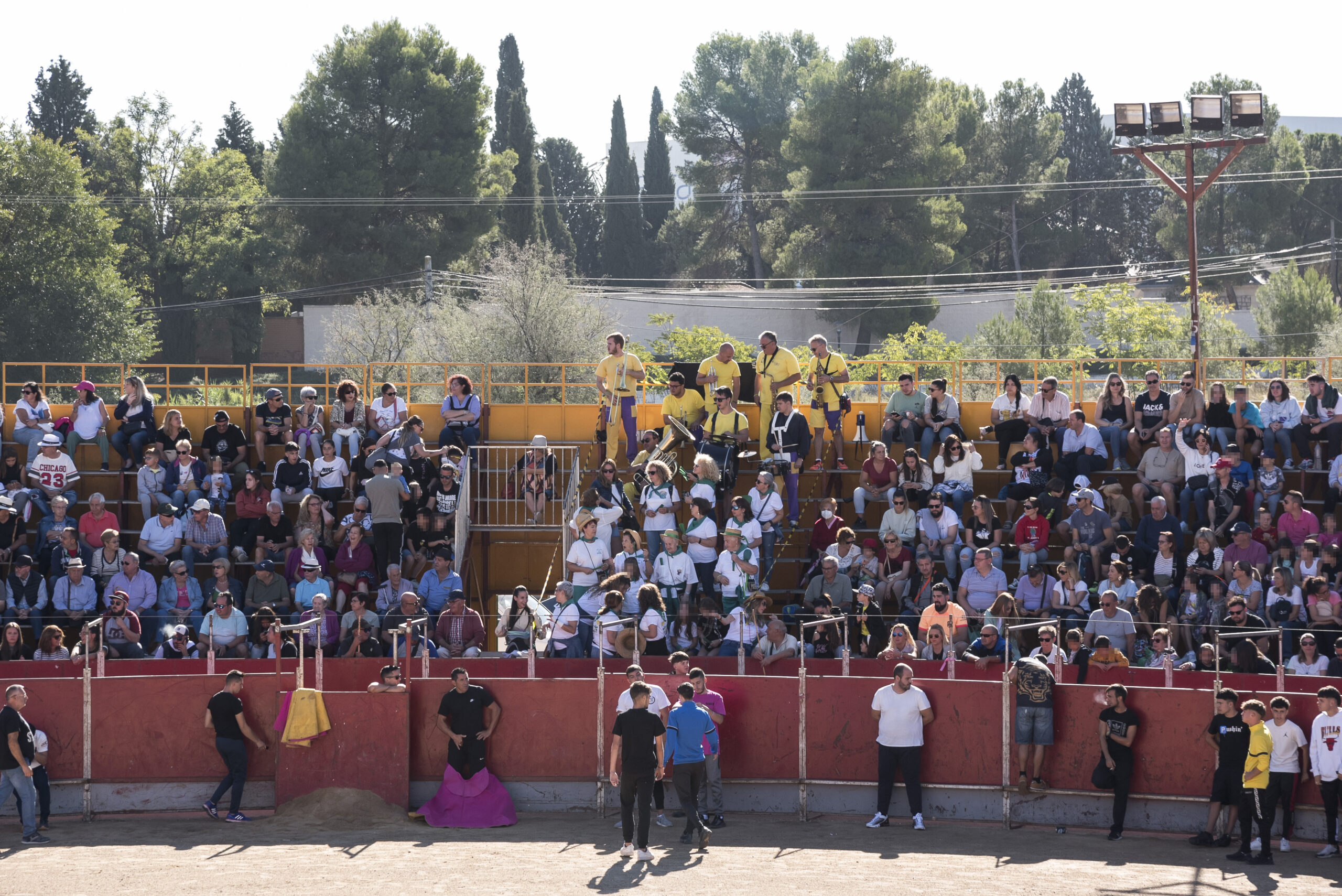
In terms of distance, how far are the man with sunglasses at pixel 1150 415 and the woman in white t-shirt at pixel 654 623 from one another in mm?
7470

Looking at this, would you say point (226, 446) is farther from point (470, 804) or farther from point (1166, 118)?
point (1166, 118)

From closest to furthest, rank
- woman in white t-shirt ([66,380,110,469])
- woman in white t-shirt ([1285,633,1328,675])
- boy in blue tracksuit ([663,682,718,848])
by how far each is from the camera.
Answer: boy in blue tracksuit ([663,682,718,848]) → woman in white t-shirt ([1285,633,1328,675]) → woman in white t-shirt ([66,380,110,469])

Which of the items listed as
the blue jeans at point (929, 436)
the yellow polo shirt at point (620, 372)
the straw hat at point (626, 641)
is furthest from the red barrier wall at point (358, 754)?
the blue jeans at point (929, 436)

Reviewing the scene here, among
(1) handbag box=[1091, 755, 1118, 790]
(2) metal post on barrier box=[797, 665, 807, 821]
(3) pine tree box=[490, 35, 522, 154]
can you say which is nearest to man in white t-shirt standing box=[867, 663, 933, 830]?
(2) metal post on barrier box=[797, 665, 807, 821]

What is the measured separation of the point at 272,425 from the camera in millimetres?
20031

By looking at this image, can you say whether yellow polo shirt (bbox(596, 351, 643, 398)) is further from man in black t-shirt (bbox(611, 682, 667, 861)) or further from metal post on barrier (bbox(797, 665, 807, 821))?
man in black t-shirt (bbox(611, 682, 667, 861))

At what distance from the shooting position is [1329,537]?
1655 cm

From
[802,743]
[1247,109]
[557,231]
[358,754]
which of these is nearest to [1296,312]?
[1247,109]

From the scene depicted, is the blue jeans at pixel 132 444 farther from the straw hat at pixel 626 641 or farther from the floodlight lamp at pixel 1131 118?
the floodlight lamp at pixel 1131 118

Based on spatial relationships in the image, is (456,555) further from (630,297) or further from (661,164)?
(661,164)

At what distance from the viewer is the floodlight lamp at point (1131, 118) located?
25.9 metres

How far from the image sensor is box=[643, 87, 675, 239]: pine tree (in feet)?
261

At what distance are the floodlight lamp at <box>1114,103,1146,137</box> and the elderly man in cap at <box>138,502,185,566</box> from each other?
17.6 metres

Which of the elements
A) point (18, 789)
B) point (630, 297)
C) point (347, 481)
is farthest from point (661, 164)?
point (18, 789)
